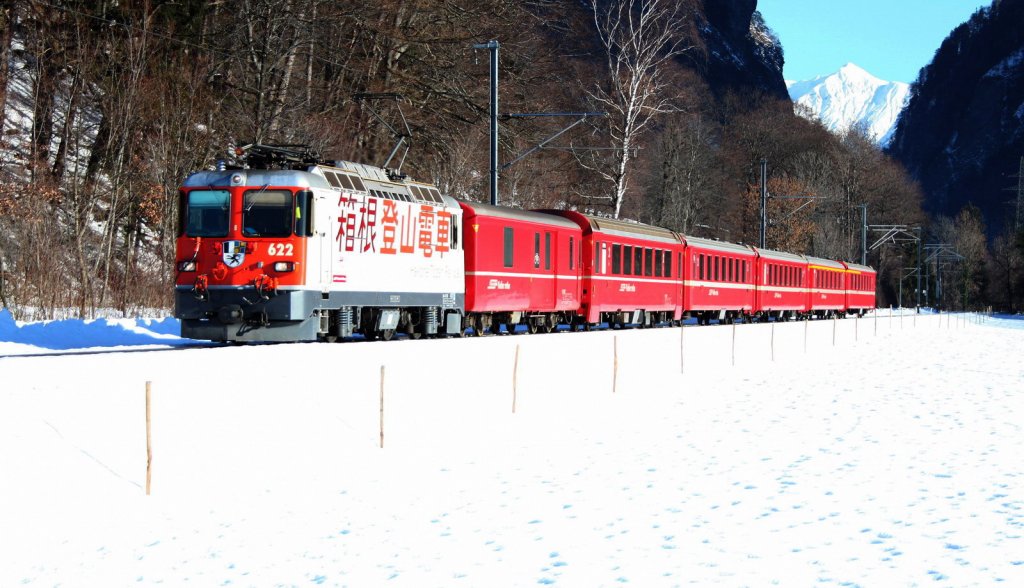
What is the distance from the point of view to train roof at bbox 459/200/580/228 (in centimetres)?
2852

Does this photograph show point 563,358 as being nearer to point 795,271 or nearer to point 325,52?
point 325,52

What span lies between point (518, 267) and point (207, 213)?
32.6 ft

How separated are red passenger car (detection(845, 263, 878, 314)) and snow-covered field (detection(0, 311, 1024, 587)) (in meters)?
47.0

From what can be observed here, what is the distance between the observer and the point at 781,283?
5478 centimetres

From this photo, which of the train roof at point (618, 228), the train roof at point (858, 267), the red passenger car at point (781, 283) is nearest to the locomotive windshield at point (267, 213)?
the train roof at point (618, 228)

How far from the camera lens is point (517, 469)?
12.2 meters

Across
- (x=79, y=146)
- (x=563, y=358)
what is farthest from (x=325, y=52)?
(x=563, y=358)

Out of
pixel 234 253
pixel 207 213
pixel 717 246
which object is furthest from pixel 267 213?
pixel 717 246

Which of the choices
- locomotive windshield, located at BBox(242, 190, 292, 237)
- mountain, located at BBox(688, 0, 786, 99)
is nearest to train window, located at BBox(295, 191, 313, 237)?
locomotive windshield, located at BBox(242, 190, 292, 237)

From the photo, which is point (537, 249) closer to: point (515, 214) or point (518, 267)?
point (518, 267)

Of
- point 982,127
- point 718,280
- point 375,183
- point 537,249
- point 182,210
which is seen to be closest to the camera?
point 182,210

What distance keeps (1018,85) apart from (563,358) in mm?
172787

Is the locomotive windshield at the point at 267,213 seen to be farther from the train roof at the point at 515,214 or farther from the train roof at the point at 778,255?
the train roof at the point at 778,255

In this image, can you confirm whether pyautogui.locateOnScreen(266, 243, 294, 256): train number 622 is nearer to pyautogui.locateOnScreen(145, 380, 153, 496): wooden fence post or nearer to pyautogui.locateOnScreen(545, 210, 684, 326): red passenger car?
pyautogui.locateOnScreen(145, 380, 153, 496): wooden fence post
